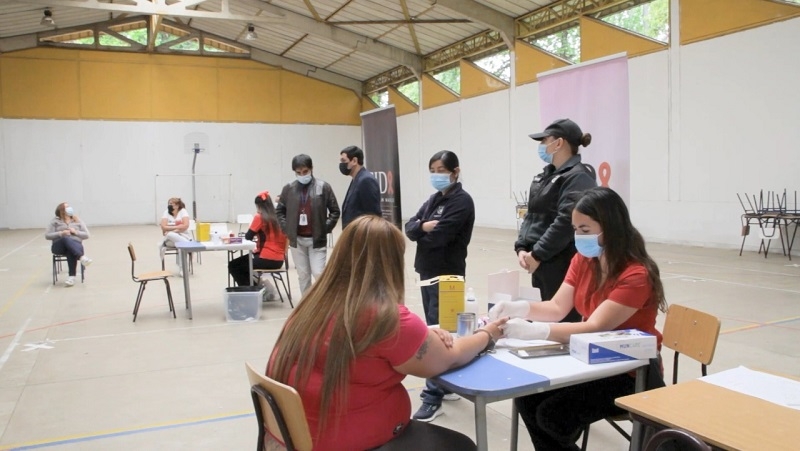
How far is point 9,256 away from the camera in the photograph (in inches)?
437

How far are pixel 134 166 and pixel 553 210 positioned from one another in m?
18.3

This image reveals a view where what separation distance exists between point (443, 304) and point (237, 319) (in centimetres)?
382

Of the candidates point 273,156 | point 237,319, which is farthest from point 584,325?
point 273,156

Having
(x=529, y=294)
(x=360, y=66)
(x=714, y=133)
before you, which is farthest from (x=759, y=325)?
(x=360, y=66)

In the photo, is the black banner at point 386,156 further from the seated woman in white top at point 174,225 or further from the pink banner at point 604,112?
the seated woman in white top at point 174,225

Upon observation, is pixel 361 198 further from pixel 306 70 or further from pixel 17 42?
pixel 17 42

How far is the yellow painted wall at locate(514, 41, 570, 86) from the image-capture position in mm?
13250

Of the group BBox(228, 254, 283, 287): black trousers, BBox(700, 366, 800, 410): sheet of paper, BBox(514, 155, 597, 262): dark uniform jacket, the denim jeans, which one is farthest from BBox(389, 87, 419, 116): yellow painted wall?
BBox(700, 366, 800, 410): sheet of paper

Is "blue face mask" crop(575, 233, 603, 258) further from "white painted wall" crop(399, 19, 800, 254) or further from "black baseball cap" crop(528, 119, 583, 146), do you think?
"white painted wall" crop(399, 19, 800, 254)

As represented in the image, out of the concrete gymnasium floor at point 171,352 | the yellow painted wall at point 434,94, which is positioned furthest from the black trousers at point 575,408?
the yellow painted wall at point 434,94

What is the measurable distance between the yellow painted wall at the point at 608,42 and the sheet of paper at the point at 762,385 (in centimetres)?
1035

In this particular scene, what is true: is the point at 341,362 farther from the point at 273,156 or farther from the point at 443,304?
the point at 273,156

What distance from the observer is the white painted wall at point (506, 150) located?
9.38 m

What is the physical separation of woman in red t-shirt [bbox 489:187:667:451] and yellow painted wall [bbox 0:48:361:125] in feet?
62.0
